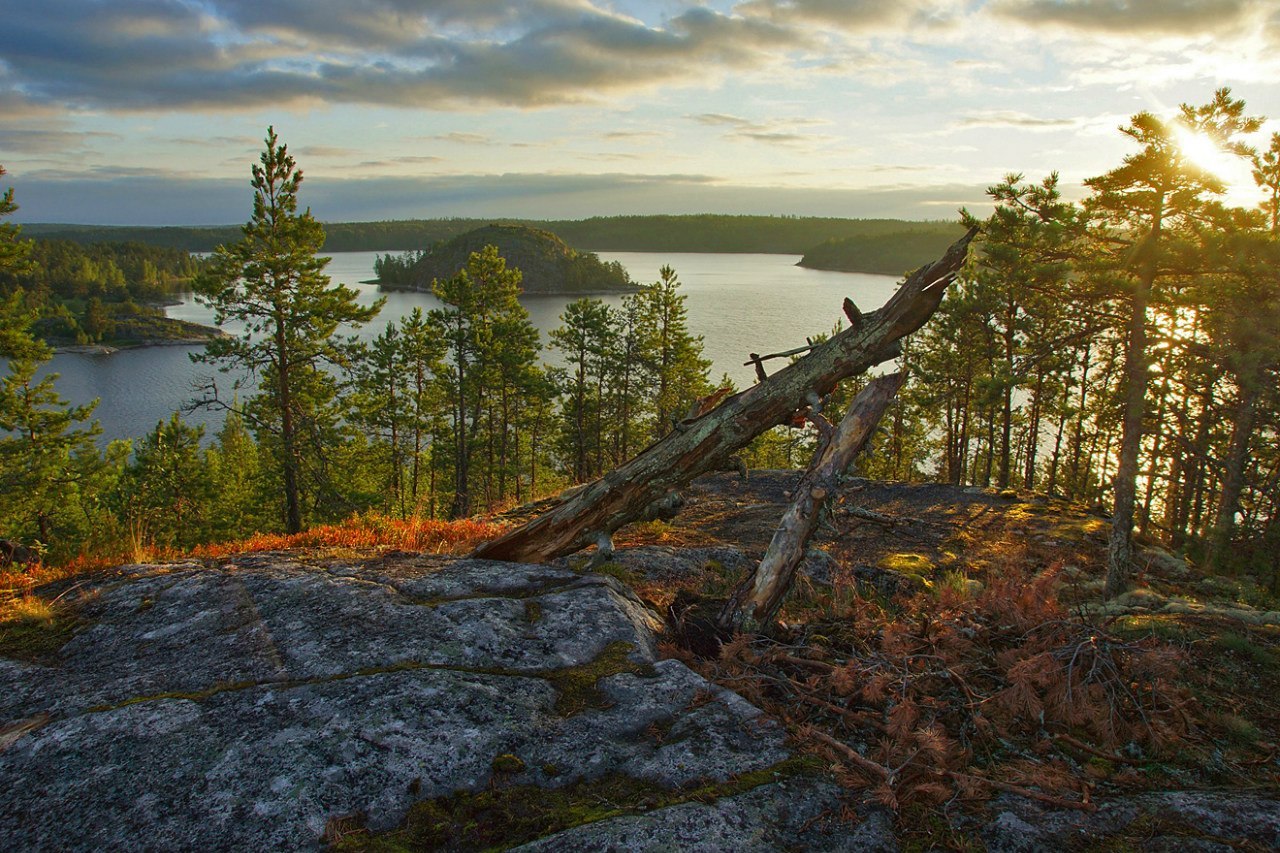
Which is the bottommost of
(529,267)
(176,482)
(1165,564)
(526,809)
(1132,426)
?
(176,482)

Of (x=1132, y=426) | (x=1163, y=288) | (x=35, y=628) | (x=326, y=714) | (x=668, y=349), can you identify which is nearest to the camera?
(x=326, y=714)

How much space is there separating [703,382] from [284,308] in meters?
26.6

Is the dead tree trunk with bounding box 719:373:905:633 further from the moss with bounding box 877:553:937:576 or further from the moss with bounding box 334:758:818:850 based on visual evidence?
the moss with bounding box 877:553:937:576

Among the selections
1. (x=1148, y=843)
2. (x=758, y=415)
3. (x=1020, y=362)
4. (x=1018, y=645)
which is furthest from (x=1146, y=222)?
(x=1148, y=843)

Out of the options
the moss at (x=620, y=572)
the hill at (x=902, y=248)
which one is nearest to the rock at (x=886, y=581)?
the moss at (x=620, y=572)

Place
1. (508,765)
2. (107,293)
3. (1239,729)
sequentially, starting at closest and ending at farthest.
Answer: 1. (508,765)
2. (1239,729)
3. (107,293)

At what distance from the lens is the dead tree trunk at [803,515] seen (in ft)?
18.2

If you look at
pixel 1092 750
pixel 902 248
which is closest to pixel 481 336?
pixel 1092 750

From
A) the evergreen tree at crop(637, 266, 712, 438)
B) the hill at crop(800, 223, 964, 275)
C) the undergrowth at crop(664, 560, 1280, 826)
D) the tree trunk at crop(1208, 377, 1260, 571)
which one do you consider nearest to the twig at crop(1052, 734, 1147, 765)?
the undergrowth at crop(664, 560, 1280, 826)

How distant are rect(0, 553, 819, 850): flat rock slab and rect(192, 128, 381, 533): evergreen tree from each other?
63.7 feet

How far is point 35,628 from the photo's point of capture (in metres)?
4.75

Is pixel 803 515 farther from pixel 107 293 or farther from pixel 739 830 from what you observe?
pixel 107 293

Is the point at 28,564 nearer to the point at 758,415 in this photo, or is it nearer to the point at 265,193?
the point at 758,415

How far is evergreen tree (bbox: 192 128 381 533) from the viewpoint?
23.3 m
